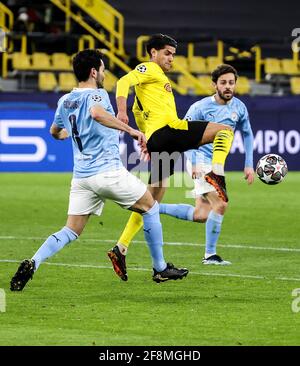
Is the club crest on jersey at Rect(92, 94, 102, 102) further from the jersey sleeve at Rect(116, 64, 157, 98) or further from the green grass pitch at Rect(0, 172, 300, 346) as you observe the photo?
the green grass pitch at Rect(0, 172, 300, 346)

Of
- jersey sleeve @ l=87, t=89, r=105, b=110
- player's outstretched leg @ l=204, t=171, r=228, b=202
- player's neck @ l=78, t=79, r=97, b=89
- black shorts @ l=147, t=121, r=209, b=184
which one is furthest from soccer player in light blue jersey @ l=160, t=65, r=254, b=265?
jersey sleeve @ l=87, t=89, r=105, b=110

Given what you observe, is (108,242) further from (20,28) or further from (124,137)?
(20,28)

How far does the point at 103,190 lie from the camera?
30.7 ft

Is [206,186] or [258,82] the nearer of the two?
[206,186]

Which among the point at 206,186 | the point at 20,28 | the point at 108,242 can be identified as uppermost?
the point at 20,28

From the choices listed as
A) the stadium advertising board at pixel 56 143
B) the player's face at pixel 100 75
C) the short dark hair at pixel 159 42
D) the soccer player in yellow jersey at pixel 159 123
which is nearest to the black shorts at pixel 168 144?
the soccer player in yellow jersey at pixel 159 123

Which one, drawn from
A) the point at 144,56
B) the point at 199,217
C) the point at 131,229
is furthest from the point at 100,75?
the point at 144,56

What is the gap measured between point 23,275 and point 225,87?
3.66 metres

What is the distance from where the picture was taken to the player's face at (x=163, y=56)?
417 inches

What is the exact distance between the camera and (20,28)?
3009cm

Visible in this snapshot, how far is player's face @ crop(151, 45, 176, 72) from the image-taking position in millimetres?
10594

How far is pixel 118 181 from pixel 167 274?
1.03 m

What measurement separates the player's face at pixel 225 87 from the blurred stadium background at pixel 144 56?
537 inches
